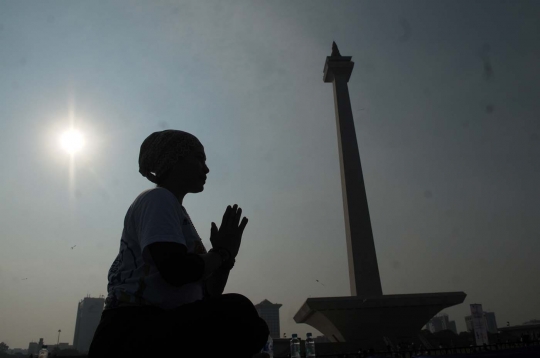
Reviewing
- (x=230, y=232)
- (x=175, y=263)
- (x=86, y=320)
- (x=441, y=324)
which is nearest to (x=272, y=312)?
→ (x=441, y=324)

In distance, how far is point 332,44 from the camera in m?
28.0

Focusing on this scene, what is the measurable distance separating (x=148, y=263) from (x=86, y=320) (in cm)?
13239

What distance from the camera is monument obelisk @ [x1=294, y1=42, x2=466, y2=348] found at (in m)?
20.2

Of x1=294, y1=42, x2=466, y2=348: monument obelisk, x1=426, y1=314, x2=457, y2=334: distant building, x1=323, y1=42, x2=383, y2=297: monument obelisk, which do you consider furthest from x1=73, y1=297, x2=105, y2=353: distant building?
x1=323, y1=42, x2=383, y2=297: monument obelisk

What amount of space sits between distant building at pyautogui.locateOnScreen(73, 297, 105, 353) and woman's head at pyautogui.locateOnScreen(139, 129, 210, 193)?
122 metres

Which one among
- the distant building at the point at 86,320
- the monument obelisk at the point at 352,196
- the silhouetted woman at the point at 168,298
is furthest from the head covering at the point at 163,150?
the distant building at the point at 86,320

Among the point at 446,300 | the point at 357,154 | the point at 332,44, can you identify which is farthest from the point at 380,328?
the point at 332,44

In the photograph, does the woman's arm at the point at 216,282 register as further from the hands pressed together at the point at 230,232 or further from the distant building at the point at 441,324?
the distant building at the point at 441,324

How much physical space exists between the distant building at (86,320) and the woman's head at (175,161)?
121719 millimetres

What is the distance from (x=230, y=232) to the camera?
1.77 meters

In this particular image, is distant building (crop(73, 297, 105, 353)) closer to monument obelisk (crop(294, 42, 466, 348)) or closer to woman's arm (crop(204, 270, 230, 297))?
monument obelisk (crop(294, 42, 466, 348))

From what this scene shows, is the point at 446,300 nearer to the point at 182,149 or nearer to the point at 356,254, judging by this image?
the point at 356,254

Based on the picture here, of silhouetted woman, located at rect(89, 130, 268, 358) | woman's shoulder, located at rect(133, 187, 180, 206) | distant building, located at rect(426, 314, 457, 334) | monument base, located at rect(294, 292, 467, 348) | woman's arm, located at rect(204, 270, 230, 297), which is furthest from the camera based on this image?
distant building, located at rect(426, 314, 457, 334)

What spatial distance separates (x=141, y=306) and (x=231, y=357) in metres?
A: 0.39
